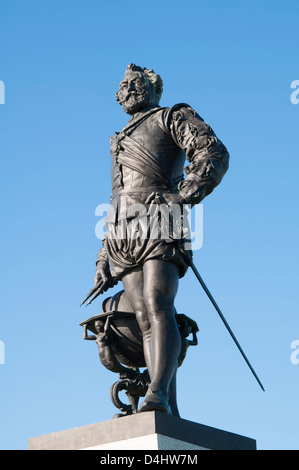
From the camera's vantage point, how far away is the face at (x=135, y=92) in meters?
9.64

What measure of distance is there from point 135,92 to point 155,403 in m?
3.37

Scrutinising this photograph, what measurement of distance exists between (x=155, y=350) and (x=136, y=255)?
3.24 ft

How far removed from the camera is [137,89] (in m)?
9.65

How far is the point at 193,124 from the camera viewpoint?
→ 357 inches

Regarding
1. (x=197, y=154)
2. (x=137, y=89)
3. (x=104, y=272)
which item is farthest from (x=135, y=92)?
(x=104, y=272)

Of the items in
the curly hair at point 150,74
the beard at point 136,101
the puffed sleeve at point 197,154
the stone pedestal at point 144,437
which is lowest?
the stone pedestal at point 144,437

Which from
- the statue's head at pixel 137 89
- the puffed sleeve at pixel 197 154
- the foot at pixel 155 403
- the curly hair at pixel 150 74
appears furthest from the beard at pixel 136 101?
the foot at pixel 155 403

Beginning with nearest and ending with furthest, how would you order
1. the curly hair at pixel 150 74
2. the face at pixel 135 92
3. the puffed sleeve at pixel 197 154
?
the puffed sleeve at pixel 197 154
the face at pixel 135 92
the curly hair at pixel 150 74

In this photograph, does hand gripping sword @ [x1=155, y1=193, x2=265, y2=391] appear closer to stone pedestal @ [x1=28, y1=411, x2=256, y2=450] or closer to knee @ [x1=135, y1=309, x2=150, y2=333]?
knee @ [x1=135, y1=309, x2=150, y2=333]

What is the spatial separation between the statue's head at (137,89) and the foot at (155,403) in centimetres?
310

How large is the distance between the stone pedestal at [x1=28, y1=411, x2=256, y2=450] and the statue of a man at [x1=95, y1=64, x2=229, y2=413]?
274 mm

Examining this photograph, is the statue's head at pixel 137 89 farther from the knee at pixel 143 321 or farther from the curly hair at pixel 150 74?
the knee at pixel 143 321

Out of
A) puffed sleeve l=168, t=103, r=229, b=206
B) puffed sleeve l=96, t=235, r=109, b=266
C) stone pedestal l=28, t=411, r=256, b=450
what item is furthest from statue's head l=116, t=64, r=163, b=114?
stone pedestal l=28, t=411, r=256, b=450
